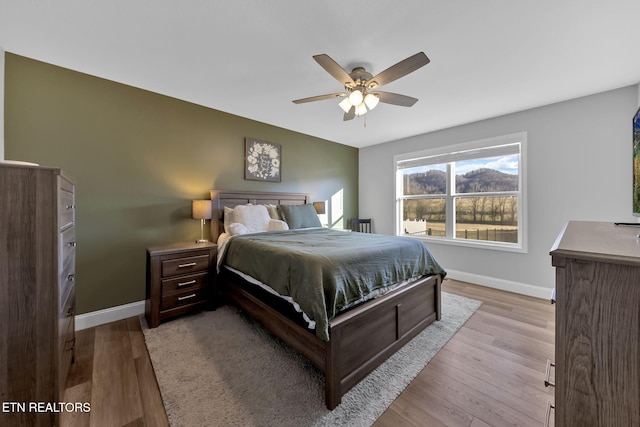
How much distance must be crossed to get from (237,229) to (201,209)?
488 mm

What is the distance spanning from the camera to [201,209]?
2832 millimetres

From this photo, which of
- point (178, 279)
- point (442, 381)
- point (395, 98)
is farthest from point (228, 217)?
point (442, 381)

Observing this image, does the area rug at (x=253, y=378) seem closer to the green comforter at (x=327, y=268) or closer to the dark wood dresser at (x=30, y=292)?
the green comforter at (x=327, y=268)

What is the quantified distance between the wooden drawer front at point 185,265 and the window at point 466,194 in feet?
11.5

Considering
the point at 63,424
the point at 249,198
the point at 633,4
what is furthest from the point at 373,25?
the point at 63,424

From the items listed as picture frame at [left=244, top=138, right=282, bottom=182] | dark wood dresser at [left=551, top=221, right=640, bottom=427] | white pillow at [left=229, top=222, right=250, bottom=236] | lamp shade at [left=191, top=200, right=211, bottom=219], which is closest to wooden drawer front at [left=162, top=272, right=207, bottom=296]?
white pillow at [left=229, top=222, right=250, bottom=236]

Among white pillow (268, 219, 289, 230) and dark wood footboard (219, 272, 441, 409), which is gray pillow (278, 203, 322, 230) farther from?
dark wood footboard (219, 272, 441, 409)

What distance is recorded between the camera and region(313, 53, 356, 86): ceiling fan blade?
5.42ft

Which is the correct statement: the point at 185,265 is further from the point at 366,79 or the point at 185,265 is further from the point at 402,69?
the point at 402,69

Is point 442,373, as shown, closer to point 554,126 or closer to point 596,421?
point 596,421

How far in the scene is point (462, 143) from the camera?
3.76 m

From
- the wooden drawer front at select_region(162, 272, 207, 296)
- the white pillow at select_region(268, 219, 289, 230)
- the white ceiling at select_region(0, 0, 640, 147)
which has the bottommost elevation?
the wooden drawer front at select_region(162, 272, 207, 296)

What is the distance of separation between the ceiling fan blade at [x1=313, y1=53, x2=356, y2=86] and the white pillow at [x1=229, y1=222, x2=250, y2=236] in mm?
1902

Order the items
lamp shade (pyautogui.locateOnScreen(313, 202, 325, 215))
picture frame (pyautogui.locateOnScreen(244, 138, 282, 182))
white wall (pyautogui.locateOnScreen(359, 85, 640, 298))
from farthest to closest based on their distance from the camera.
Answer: lamp shade (pyautogui.locateOnScreen(313, 202, 325, 215)) → picture frame (pyautogui.locateOnScreen(244, 138, 282, 182)) → white wall (pyautogui.locateOnScreen(359, 85, 640, 298))
